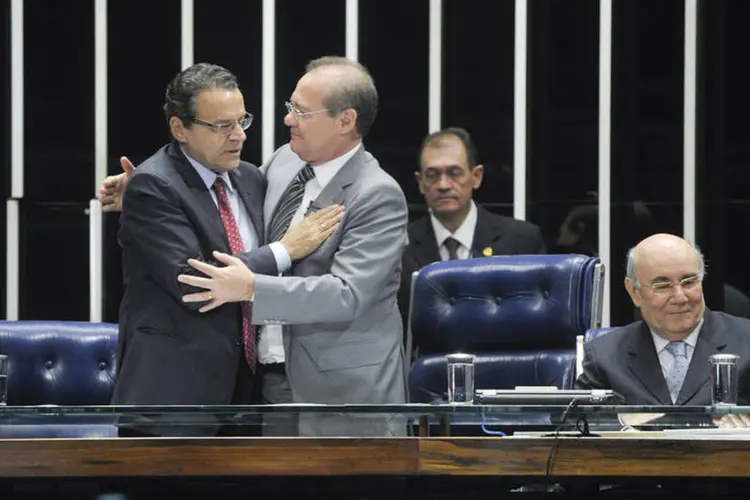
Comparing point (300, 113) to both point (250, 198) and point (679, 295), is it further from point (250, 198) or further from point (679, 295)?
point (679, 295)

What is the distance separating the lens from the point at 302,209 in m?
3.87

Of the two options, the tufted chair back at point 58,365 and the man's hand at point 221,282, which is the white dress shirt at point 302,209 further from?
the tufted chair back at point 58,365

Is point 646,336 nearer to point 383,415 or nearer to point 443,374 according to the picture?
point 443,374

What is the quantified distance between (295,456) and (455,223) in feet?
8.83

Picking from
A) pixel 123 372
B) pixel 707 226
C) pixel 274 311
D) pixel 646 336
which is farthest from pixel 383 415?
pixel 707 226

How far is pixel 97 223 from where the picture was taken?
5.93 meters

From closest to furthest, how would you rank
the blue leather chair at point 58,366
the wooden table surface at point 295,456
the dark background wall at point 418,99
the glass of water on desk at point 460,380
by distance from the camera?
the wooden table surface at point 295,456 → the glass of water on desk at point 460,380 → the blue leather chair at point 58,366 → the dark background wall at point 418,99

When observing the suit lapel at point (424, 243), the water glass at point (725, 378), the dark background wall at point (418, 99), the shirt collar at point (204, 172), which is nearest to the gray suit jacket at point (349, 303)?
the shirt collar at point (204, 172)

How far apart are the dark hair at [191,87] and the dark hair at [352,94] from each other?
25 cm

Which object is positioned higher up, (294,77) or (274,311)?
(294,77)

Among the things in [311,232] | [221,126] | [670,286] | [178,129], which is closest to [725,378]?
[670,286]

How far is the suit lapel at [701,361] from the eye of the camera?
153 inches

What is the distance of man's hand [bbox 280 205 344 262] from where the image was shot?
12.2ft
